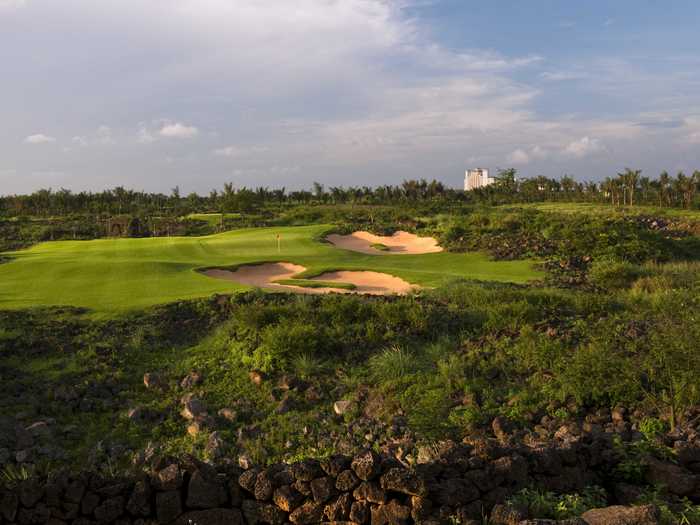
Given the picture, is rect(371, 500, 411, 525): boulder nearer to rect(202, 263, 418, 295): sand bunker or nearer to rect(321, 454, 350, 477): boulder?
rect(321, 454, 350, 477): boulder

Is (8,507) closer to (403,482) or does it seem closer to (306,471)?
(306,471)

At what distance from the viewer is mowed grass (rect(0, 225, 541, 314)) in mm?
18469

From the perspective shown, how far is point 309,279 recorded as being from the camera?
2353cm

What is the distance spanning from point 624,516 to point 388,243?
33206mm

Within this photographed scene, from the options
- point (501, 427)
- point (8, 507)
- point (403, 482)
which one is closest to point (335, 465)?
point (403, 482)

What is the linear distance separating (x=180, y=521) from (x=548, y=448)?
4523mm

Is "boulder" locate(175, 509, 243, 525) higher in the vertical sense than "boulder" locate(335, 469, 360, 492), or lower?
lower

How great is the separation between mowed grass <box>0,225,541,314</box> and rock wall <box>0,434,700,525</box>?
10.8 m

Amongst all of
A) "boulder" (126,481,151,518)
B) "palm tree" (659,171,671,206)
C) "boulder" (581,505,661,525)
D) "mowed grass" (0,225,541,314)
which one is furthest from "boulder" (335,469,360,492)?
"palm tree" (659,171,671,206)

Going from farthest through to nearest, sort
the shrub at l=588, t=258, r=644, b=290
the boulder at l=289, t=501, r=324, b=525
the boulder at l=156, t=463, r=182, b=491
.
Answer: the shrub at l=588, t=258, r=644, b=290
the boulder at l=156, t=463, r=182, b=491
the boulder at l=289, t=501, r=324, b=525

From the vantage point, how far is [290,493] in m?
6.40

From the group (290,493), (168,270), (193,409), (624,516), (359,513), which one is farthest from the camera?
(168,270)

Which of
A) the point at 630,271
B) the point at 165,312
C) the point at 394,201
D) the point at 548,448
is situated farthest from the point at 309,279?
the point at 394,201

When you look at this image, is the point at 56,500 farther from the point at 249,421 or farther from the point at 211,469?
the point at 249,421
